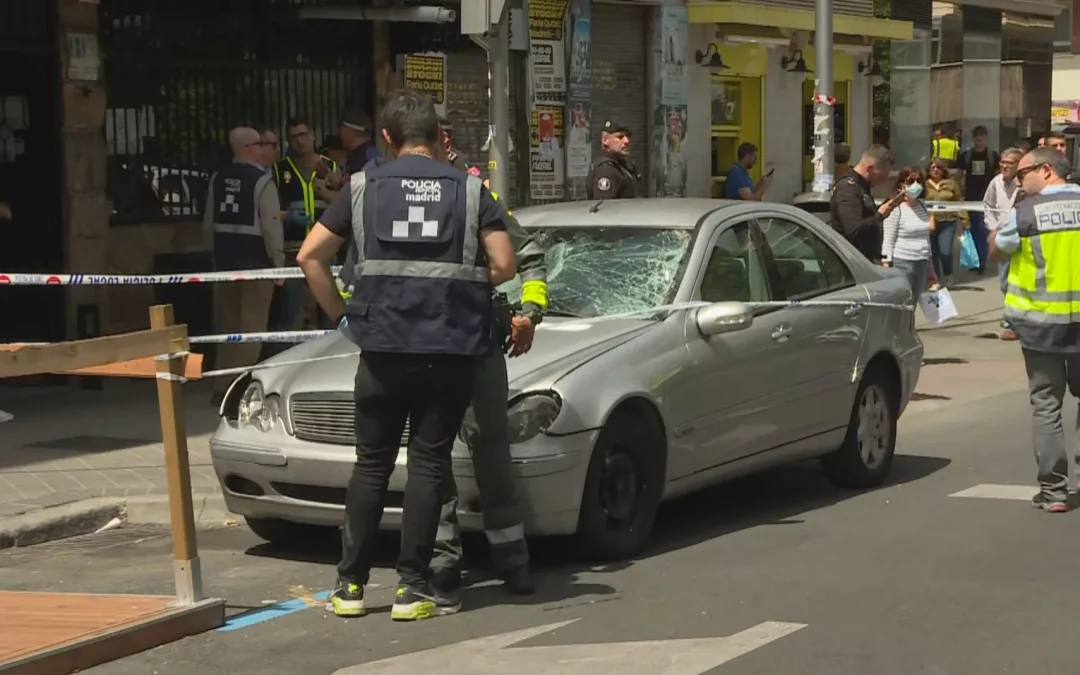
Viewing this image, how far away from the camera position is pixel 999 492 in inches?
361

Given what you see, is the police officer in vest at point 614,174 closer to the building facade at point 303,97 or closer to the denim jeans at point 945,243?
the building facade at point 303,97

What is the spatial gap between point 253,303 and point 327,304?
5.71 metres

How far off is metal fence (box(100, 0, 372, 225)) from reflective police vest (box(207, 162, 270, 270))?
1.71 metres

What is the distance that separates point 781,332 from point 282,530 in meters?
2.58

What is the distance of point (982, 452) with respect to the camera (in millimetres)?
10625

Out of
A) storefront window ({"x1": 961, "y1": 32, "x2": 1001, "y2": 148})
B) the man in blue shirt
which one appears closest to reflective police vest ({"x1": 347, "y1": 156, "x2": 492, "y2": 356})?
the man in blue shirt

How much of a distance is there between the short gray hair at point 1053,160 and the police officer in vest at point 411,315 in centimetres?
342

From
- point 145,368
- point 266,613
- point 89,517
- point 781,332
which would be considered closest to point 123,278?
point 89,517

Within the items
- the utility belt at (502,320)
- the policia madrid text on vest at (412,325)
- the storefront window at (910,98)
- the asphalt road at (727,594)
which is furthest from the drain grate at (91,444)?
the storefront window at (910,98)

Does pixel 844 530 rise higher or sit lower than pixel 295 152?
lower

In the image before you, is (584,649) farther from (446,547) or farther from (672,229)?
(672,229)

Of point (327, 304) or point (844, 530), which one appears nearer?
point (327, 304)

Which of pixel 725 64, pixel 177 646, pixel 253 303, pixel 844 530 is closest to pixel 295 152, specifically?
pixel 253 303

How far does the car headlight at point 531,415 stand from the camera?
7090mm
